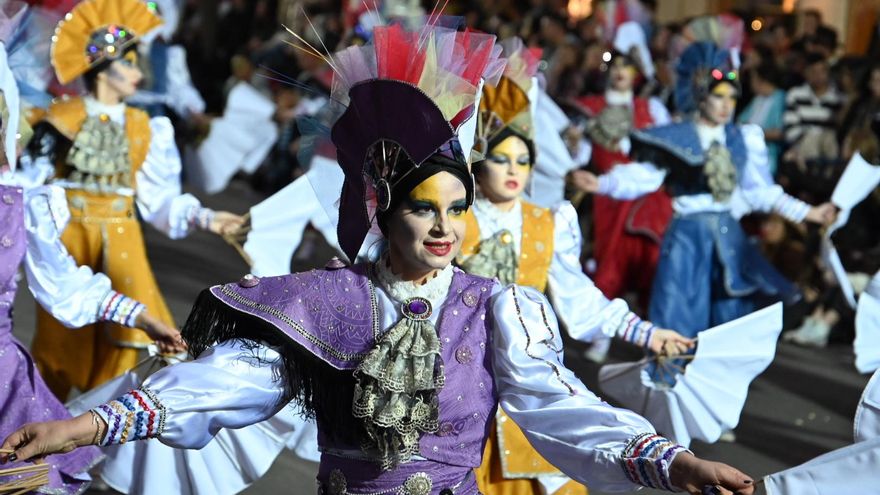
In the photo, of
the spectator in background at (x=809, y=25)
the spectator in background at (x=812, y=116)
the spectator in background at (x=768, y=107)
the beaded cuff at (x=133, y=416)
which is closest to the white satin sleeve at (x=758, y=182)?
the spectator in background at (x=812, y=116)

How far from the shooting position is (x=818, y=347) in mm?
9203

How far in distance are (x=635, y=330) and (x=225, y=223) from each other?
A: 5.47ft

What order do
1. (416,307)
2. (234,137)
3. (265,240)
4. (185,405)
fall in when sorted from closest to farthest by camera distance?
1. (185,405)
2. (416,307)
3. (265,240)
4. (234,137)

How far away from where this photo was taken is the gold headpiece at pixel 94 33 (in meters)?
6.12

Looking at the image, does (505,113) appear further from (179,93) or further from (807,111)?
(179,93)

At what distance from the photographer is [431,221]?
3.24 metres

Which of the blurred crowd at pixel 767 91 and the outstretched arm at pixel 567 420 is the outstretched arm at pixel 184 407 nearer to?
the outstretched arm at pixel 567 420

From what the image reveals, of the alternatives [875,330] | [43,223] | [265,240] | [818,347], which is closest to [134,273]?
[265,240]

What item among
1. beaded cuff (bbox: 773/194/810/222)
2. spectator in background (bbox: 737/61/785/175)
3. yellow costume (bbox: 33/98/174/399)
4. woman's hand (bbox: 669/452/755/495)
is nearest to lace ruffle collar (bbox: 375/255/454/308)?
woman's hand (bbox: 669/452/755/495)

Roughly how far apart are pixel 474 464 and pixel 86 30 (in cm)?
355

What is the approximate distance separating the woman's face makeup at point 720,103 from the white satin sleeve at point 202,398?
15.1ft

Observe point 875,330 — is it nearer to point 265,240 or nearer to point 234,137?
point 265,240

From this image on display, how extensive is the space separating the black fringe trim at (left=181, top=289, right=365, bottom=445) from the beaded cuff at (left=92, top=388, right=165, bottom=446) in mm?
246

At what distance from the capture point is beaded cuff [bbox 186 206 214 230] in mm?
5605
